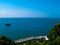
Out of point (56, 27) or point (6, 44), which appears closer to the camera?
point (6, 44)

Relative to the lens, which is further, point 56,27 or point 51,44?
point 56,27

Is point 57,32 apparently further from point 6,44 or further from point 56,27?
point 6,44

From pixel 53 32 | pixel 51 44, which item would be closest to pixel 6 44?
pixel 51 44

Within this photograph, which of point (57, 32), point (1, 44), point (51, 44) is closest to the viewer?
point (1, 44)

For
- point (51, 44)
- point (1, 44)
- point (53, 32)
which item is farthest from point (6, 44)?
point (53, 32)

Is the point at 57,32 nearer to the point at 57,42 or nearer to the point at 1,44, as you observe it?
the point at 57,42

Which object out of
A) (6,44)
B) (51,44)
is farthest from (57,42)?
(6,44)

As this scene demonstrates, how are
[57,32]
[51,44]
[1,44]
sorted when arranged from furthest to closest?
1. [57,32]
2. [51,44]
3. [1,44]
